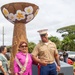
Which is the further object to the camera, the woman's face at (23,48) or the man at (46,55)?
the man at (46,55)

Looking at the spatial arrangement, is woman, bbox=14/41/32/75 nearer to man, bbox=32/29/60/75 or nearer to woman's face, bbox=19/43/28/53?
woman's face, bbox=19/43/28/53

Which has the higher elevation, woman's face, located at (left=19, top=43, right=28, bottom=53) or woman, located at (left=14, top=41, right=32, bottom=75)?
woman's face, located at (left=19, top=43, right=28, bottom=53)

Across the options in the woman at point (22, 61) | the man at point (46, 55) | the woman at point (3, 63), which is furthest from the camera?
the woman at point (3, 63)

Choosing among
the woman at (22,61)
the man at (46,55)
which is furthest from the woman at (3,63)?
the woman at (22,61)

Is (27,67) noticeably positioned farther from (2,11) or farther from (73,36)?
(73,36)

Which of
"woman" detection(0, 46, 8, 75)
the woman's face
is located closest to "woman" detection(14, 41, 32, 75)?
the woman's face

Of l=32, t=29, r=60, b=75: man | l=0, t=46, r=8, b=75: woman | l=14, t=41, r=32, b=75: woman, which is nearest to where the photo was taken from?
l=14, t=41, r=32, b=75: woman

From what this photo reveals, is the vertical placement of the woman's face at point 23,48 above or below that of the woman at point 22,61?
above

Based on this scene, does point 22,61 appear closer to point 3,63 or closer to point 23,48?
point 23,48

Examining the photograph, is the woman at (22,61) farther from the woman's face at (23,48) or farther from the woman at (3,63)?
the woman at (3,63)

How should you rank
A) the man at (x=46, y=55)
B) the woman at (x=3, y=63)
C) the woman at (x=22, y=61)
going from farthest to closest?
the woman at (x=3, y=63), the man at (x=46, y=55), the woman at (x=22, y=61)

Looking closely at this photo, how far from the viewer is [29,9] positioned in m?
12.0

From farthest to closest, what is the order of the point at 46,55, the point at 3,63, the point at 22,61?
the point at 3,63, the point at 46,55, the point at 22,61

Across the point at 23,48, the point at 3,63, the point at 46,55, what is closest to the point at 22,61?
the point at 23,48
